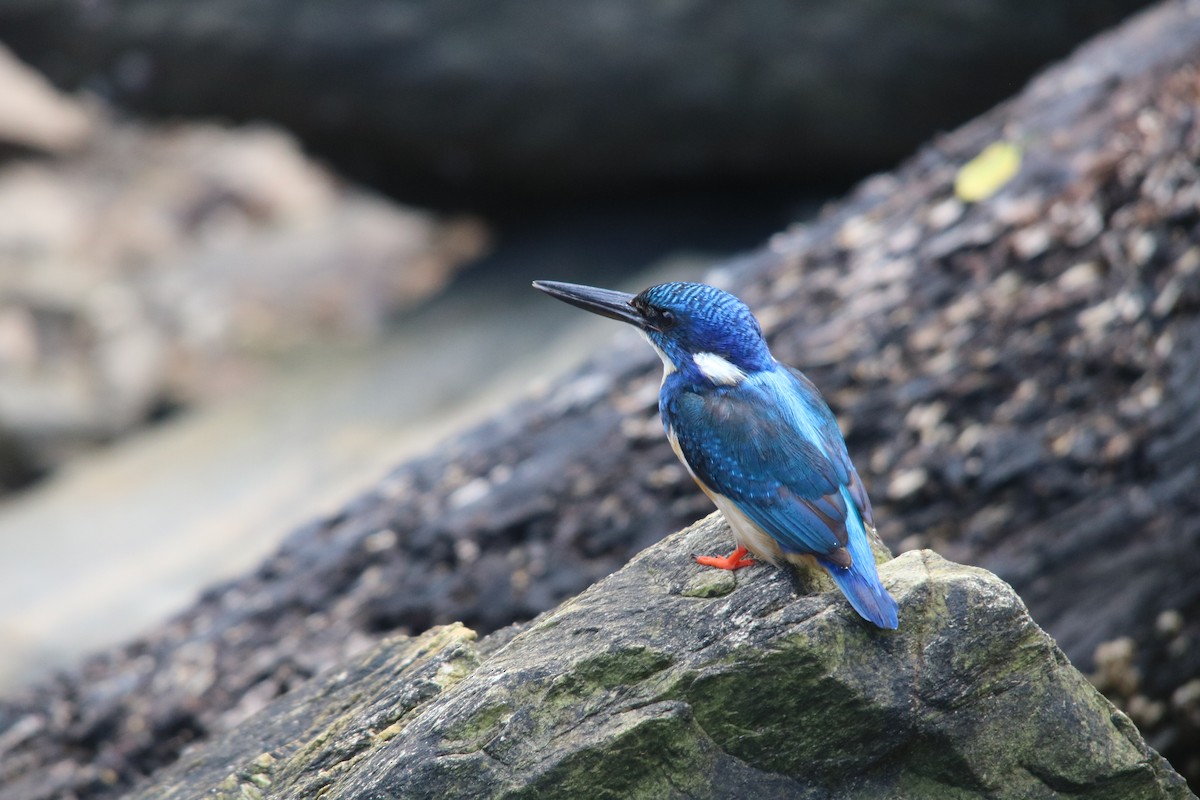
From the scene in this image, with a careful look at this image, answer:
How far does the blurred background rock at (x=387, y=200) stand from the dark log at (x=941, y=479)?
205 cm

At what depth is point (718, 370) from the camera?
2922 millimetres

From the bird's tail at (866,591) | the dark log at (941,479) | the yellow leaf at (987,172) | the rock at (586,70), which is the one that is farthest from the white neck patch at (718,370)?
the rock at (586,70)

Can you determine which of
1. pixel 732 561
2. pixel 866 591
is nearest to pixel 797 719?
pixel 866 591

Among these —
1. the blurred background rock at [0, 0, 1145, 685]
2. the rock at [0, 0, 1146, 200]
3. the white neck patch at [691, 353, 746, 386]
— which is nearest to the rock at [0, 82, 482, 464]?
the blurred background rock at [0, 0, 1145, 685]

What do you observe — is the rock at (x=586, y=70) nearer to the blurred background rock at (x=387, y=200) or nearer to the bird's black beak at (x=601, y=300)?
the blurred background rock at (x=387, y=200)

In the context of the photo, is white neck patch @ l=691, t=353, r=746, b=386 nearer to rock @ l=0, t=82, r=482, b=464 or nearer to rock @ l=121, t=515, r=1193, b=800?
rock @ l=121, t=515, r=1193, b=800

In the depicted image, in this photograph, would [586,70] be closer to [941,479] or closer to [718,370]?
[941,479]

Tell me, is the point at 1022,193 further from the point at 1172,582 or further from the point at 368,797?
the point at 368,797

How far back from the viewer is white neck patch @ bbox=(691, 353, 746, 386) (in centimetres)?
291

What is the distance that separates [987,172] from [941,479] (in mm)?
1149

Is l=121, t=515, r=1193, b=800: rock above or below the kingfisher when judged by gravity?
below

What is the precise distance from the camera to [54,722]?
399cm

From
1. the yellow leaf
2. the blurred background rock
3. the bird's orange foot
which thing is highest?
the blurred background rock

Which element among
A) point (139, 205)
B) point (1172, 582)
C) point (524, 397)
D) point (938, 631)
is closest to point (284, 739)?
point (938, 631)
